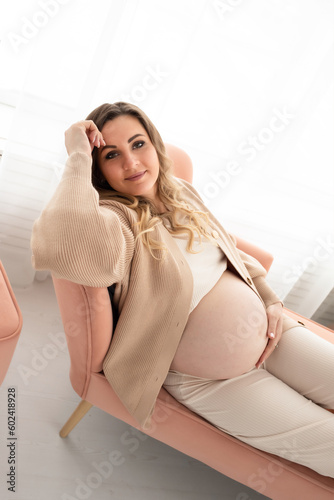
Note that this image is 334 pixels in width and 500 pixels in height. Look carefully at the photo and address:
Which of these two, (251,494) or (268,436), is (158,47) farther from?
(251,494)

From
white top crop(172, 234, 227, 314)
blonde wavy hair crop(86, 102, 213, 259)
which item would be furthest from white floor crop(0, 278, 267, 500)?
blonde wavy hair crop(86, 102, 213, 259)

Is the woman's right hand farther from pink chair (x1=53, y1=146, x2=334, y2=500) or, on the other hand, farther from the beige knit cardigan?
pink chair (x1=53, y1=146, x2=334, y2=500)

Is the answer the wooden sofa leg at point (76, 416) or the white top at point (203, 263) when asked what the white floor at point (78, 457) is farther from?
the white top at point (203, 263)

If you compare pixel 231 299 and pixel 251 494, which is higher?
pixel 231 299

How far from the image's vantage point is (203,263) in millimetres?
1384

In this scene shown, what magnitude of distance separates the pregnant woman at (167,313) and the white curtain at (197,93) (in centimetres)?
62

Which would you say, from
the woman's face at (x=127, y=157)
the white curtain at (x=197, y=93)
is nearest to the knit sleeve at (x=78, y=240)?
the woman's face at (x=127, y=157)

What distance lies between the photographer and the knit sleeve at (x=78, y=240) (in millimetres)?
952

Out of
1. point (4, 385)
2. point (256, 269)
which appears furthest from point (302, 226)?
point (4, 385)

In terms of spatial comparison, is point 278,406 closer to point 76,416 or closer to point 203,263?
point 203,263

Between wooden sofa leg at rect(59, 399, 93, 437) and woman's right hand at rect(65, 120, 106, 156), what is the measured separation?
2.64 ft

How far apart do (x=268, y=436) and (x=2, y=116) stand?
2019mm

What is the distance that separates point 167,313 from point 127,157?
1.65 ft

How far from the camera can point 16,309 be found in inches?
42.6
